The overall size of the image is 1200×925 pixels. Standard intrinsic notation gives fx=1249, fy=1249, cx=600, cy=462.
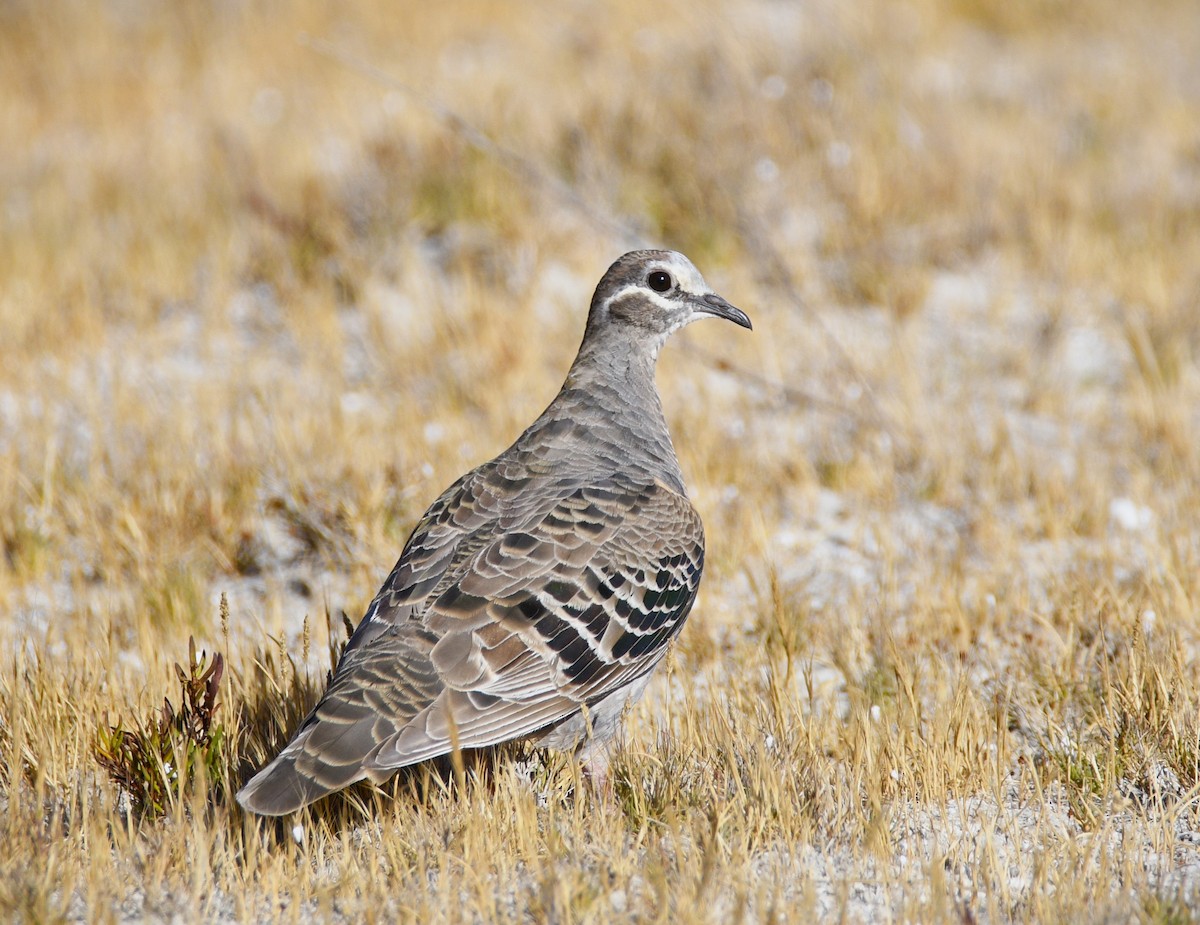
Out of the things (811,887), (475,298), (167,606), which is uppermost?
(475,298)

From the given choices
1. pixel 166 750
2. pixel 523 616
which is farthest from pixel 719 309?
pixel 166 750

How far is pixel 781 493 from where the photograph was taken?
6617 mm

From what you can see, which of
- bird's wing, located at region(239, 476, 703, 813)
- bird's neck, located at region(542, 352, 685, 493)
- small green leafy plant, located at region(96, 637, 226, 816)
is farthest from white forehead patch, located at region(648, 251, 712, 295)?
small green leafy plant, located at region(96, 637, 226, 816)

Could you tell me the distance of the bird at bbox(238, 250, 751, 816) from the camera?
11.9 ft

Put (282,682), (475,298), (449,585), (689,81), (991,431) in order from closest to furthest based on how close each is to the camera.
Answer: (449,585), (282,682), (991,431), (475,298), (689,81)

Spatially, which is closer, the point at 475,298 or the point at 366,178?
the point at 475,298

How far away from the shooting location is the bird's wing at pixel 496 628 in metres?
3.59

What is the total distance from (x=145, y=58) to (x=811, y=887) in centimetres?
1155

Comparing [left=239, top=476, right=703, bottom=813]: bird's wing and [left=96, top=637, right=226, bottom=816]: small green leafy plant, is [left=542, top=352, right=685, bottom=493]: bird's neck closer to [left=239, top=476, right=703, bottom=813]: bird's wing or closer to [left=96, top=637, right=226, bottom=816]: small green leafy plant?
[left=239, top=476, right=703, bottom=813]: bird's wing

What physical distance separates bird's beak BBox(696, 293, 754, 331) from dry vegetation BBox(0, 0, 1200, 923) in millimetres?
1063

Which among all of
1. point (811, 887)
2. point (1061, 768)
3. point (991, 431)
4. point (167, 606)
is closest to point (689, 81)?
point (991, 431)

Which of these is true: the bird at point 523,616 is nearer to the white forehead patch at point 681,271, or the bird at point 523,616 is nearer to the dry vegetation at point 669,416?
the dry vegetation at point 669,416

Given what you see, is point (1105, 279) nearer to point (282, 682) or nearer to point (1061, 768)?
point (1061, 768)

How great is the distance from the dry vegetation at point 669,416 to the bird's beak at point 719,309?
1.06m
